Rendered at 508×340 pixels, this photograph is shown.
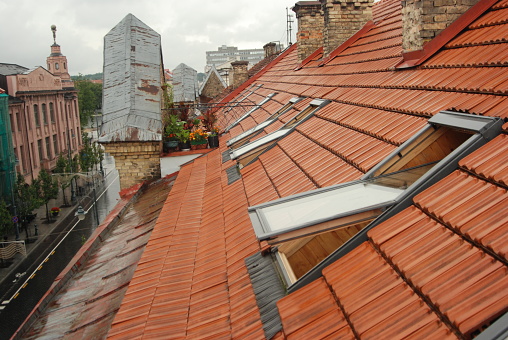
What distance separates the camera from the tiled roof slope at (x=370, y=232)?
2.47 m

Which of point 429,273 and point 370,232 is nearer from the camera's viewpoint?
point 429,273

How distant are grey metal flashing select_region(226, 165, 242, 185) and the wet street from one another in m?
12.8

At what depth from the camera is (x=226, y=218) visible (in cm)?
607

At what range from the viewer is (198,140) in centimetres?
1344

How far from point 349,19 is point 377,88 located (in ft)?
18.6

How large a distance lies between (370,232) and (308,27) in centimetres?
1309

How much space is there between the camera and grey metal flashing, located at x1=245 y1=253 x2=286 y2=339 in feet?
10.9

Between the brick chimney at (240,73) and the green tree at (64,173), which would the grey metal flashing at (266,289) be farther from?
the green tree at (64,173)

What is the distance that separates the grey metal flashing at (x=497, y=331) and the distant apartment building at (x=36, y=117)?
33218 millimetres

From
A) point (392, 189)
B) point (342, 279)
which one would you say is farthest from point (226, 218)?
point (342, 279)

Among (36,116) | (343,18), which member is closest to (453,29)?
(343,18)

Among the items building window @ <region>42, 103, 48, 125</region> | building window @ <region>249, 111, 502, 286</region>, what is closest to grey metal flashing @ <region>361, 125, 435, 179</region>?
building window @ <region>249, 111, 502, 286</region>

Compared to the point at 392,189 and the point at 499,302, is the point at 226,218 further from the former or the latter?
the point at 499,302

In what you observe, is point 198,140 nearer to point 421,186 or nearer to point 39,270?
point 421,186
